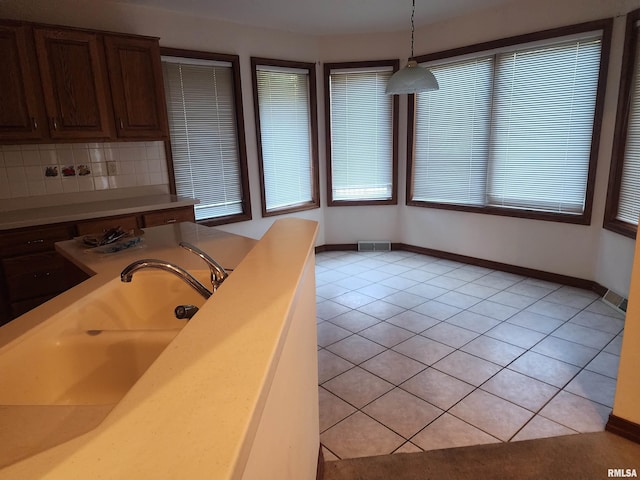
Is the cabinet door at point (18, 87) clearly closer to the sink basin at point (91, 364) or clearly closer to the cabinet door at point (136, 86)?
the cabinet door at point (136, 86)

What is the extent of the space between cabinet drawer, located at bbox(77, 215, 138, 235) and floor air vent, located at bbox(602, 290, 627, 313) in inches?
161

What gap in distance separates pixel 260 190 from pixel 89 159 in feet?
5.77

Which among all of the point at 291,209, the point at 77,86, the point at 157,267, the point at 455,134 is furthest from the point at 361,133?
the point at 157,267

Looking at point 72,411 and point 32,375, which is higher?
point 72,411

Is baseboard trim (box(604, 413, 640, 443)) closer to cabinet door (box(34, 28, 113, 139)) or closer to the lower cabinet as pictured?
the lower cabinet

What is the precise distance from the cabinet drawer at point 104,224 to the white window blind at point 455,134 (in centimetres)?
330

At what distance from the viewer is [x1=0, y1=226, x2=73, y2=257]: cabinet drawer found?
2.88 meters

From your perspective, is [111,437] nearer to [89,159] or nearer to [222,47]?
[89,159]

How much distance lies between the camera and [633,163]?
3330 millimetres

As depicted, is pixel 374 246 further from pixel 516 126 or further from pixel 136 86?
pixel 136 86

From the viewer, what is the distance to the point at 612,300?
353 cm

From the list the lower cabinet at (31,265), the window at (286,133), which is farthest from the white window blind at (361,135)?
the lower cabinet at (31,265)

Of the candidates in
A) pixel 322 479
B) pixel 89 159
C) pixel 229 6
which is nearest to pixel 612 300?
pixel 322 479

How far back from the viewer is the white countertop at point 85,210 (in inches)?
116
